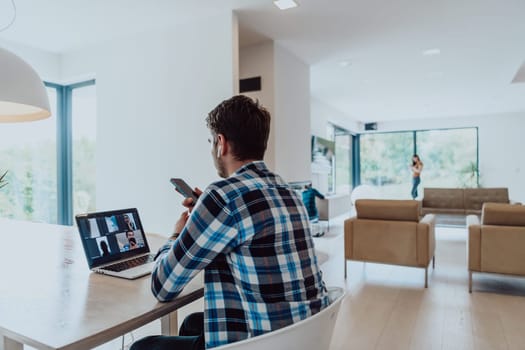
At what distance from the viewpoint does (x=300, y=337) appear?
795mm

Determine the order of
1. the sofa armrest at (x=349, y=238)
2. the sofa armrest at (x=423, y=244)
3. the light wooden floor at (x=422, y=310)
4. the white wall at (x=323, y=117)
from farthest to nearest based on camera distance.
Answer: the white wall at (x=323, y=117), the sofa armrest at (x=349, y=238), the sofa armrest at (x=423, y=244), the light wooden floor at (x=422, y=310)

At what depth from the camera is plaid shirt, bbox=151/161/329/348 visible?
2.95 ft

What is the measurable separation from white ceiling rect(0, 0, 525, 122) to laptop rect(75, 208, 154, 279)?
2.28m

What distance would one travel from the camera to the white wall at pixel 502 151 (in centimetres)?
905

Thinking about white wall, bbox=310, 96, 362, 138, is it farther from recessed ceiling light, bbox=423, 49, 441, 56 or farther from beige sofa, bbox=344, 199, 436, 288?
beige sofa, bbox=344, 199, 436, 288

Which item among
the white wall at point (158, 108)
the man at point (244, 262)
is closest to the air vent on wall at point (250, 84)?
the white wall at point (158, 108)

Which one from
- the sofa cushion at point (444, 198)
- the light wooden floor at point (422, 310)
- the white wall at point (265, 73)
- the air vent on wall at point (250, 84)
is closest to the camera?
the light wooden floor at point (422, 310)

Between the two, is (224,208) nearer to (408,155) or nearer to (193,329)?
(193,329)

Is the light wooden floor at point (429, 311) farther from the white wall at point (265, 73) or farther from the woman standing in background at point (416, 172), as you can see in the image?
the woman standing in background at point (416, 172)

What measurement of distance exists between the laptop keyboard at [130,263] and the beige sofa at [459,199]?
557 centimetres

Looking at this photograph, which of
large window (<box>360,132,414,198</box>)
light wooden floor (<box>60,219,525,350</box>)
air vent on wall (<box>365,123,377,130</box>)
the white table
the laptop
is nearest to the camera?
the white table

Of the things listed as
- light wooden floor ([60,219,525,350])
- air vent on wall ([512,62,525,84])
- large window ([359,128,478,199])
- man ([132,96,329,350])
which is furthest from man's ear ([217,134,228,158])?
large window ([359,128,478,199])

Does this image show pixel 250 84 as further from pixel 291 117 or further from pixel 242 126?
pixel 242 126

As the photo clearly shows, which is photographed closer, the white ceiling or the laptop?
the laptop
